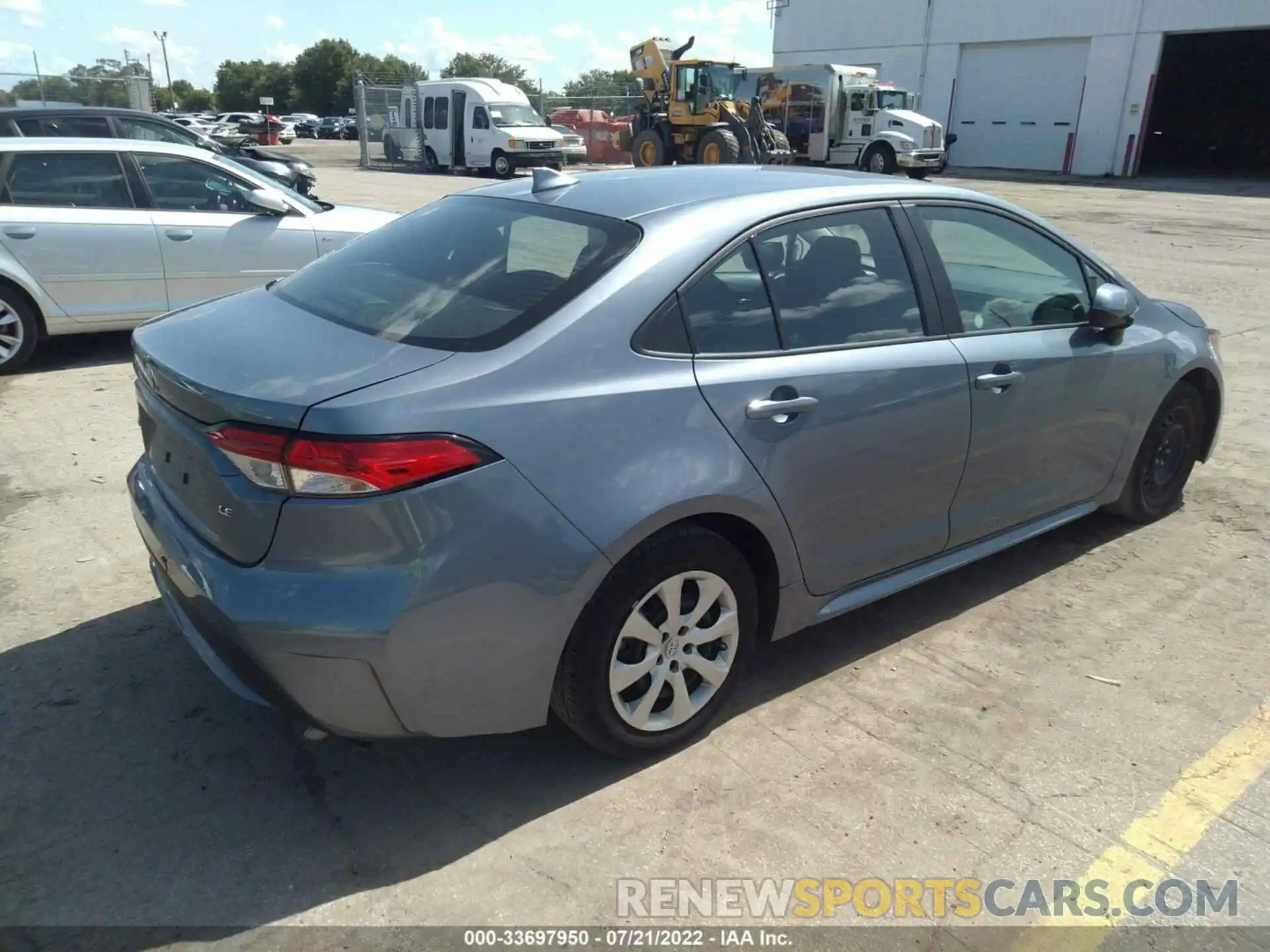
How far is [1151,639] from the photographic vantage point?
368 centimetres

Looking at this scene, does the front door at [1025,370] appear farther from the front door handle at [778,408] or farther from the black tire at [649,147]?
the black tire at [649,147]

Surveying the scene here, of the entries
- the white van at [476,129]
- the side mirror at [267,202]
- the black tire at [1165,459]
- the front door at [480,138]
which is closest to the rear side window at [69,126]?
the side mirror at [267,202]

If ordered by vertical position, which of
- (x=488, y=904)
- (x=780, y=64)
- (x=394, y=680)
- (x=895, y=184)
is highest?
(x=780, y=64)

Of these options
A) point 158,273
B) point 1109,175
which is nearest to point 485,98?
point 1109,175

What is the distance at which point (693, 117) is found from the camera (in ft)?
83.3

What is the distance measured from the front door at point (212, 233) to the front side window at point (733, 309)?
5.19m

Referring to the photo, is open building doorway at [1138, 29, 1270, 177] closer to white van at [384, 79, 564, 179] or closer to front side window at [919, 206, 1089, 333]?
white van at [384, 79, 564, 179]

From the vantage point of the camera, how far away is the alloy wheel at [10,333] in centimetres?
669

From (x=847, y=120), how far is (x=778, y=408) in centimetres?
2723

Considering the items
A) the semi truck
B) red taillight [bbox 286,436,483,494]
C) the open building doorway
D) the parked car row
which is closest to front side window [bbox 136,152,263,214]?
the parked car row

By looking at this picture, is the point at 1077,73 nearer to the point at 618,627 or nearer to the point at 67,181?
the point at 67,181

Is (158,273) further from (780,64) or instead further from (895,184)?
(780,64)

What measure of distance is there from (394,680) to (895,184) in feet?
8.13

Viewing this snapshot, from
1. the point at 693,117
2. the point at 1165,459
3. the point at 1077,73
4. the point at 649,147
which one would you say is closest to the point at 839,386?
the point at 1165,459
